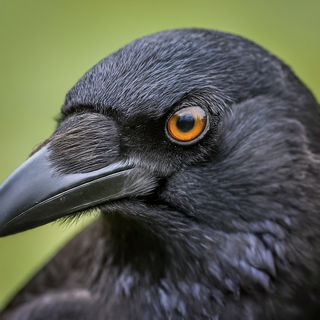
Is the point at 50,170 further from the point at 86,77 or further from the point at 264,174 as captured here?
the point at 264,174

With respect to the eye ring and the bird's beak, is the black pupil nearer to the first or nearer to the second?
the eye ring

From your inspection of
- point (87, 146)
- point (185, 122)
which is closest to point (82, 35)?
point (87, 146)

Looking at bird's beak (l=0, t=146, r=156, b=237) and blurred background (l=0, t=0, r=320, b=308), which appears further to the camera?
blurred background (l=0, t=0, r=320, b=308)

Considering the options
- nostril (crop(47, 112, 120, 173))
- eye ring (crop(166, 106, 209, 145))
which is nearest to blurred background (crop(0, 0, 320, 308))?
nostril (crop(47, 112, 120, 173))

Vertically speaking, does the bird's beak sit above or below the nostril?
below

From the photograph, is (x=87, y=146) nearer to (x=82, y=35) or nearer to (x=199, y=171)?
(x=199, y=171)

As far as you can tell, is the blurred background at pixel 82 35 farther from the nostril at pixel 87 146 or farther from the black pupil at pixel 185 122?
the black pupil at pixel 185 122

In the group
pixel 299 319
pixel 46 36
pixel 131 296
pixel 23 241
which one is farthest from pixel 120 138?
pixel 46 36
